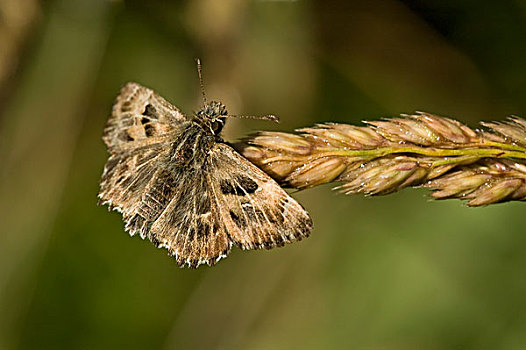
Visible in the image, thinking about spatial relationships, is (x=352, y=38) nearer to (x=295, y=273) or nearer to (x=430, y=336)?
(x=295, y=273)

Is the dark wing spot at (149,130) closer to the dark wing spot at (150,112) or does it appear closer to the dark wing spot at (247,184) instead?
the dark wing spot at (150,112)

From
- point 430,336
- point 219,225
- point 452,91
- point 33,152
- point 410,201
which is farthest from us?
point 33,152

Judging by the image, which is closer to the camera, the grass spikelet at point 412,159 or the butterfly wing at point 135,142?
the grass spikelet at point 412,159

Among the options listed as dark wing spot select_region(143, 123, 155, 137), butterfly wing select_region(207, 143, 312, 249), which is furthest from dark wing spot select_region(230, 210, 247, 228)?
dark wing spot select_region(143, 123, 155, 137)

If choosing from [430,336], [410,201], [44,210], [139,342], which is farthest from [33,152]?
[430,336]

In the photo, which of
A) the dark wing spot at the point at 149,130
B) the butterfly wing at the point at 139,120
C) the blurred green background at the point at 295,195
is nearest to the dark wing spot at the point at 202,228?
the butterfly wing at the point at 139,120

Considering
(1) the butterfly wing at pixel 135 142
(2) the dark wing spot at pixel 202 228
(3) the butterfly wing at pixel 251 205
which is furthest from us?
(1) the butterfly wing at pixel 135 142

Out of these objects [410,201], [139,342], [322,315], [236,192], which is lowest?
[139,342]
